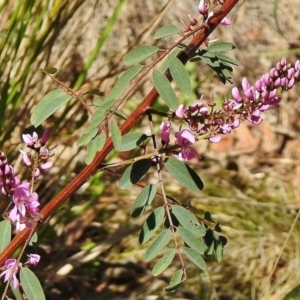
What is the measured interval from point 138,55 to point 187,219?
0.22 metres

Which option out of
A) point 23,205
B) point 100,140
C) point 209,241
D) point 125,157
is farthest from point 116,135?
point 125,157

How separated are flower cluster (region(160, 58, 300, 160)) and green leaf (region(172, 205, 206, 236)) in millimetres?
95

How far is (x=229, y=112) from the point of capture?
33.7 inches

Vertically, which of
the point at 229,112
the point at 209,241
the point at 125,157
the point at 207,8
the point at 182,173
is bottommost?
the point at 125,157

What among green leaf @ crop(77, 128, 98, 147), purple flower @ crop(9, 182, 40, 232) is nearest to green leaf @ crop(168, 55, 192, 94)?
green leaf @ crop(77, 128, 98, 147)

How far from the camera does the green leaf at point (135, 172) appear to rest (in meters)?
0.94

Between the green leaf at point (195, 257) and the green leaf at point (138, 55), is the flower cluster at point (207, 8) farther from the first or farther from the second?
the green leaf at point (195, 257)

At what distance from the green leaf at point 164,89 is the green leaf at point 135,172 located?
9cm

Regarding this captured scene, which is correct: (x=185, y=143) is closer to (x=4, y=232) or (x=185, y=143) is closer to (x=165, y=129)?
(x=165, y=129)

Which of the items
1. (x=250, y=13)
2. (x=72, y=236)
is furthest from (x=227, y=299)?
(x=250, y=13)

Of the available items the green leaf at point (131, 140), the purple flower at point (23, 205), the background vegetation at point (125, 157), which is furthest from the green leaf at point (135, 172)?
the background vegetation at point (125, 157)

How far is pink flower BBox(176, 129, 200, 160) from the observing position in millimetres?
859

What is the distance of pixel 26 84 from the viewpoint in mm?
1621

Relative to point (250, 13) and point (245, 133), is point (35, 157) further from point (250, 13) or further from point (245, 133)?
point (250, 13)
